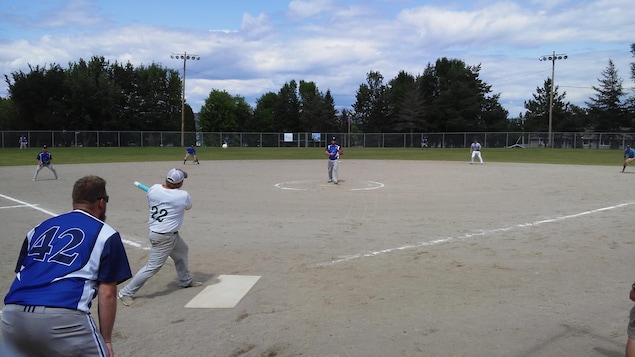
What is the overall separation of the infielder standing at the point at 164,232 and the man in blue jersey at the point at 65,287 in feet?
11.0

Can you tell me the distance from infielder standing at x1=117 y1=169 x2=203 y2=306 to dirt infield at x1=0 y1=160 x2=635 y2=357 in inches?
10.1

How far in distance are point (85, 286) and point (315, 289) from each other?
12.9 feet

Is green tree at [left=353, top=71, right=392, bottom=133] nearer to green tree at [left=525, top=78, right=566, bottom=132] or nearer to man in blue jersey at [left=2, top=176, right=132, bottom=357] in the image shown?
green tree at [left=525, top=78, right=566, bottom=132]

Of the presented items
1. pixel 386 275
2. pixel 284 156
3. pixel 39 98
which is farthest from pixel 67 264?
A: pixel 39 98

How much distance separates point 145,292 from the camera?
6.61 m

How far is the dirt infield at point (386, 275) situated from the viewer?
15.9ft

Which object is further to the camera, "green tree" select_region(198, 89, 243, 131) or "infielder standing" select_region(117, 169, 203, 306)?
"green tree" select_region(198, 89, 243, 131)

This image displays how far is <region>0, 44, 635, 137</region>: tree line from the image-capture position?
2849 inches

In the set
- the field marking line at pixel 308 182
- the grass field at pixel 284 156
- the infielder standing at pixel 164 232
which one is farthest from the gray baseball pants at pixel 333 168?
the grass field at pixel 284 156

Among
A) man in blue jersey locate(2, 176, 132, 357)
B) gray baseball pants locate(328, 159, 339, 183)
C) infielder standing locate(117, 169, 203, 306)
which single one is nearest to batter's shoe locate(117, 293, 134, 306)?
infielder standing locate(117, 169, 203, 306)

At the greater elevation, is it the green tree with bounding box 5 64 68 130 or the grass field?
the green tree with bounding box 5 64 68 130

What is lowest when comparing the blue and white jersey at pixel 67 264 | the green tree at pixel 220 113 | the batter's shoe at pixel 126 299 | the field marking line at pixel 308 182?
the batter's shoe at pixel 126 299

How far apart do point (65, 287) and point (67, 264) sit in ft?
0.44

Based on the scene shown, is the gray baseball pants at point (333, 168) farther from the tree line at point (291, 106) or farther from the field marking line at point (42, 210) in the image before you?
the tree line at point (291, 106)
